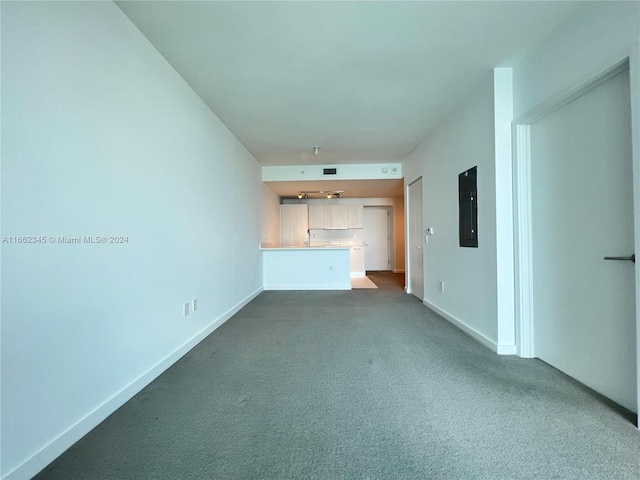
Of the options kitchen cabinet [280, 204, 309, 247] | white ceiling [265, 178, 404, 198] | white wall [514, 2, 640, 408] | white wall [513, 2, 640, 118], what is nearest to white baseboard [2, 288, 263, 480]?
white wall [514, 2, 640, 408]

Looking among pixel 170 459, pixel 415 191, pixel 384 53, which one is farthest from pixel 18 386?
pixel 415 191

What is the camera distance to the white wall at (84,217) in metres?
1.17

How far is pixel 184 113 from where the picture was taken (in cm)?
254

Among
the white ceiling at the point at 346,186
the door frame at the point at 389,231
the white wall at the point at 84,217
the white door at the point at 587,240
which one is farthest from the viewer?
the door frame at the point at 389,231

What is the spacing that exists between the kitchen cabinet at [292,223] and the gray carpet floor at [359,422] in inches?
211

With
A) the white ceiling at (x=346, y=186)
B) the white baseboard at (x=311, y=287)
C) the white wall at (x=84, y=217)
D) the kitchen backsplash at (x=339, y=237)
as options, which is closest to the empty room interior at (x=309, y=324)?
the white wall at (x=84, y=217)

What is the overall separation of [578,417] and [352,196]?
6.93m

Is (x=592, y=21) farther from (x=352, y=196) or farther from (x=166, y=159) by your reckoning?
(x=352, y=196)

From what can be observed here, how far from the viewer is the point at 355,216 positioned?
8.13m

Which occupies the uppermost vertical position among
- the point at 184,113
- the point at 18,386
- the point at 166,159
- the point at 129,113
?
the point at 184,113

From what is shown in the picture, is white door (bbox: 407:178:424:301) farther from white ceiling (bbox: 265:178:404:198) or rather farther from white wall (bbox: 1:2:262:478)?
white wall (bbox: 1:2:262:478)

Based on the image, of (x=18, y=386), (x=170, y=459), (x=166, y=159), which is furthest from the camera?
(x=166, y=159)

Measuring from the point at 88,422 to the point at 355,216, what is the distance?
7.22 meters

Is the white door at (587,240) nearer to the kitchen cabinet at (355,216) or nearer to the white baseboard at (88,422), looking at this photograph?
the white baseboard at (88,422)
